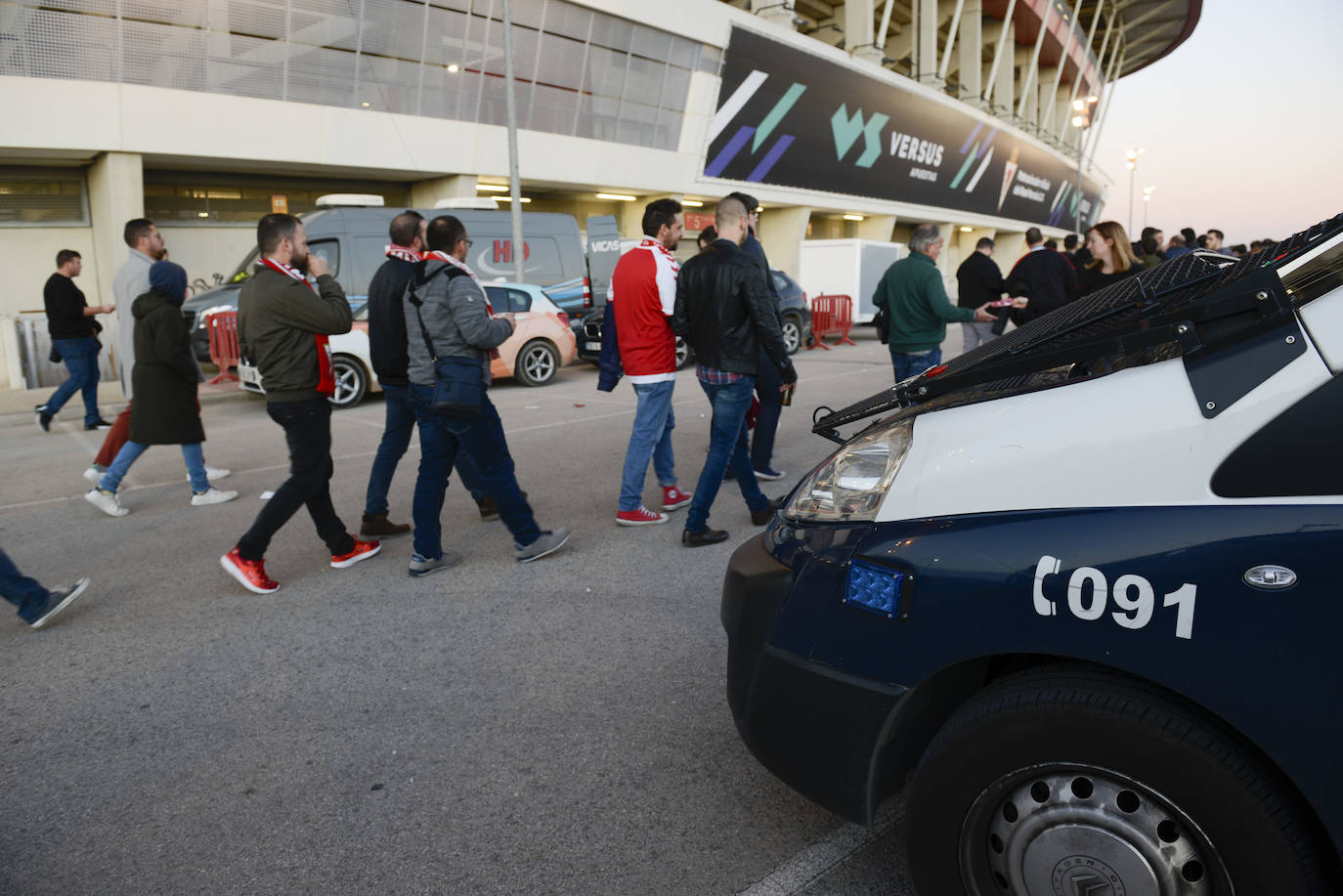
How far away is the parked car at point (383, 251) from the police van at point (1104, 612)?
12.1m

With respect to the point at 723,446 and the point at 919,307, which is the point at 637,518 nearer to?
the point at 723,446

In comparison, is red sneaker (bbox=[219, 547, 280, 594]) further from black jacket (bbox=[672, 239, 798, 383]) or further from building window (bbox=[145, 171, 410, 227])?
building window (bbox=[145, 171, 410, 227])

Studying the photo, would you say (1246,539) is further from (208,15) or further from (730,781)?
(208,15)

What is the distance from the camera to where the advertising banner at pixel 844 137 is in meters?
29.0

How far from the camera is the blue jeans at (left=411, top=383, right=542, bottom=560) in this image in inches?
181

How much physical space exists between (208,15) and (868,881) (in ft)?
67.5

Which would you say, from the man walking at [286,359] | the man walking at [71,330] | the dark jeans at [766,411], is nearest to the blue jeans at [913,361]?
the dark jeans at [766,411]

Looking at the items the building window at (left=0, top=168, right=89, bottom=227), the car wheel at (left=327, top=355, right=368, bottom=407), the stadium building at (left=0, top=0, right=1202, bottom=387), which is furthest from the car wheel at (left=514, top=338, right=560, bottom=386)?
the building window at (left=0, top=168, right=89, bottom=227)

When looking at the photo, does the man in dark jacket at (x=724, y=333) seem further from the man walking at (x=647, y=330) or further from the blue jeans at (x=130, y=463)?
the blue jeans at (x=130, y=463)

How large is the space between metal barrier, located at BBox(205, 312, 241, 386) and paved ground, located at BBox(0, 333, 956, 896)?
679cm

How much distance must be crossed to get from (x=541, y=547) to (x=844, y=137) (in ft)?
105

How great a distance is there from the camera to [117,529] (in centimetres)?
588

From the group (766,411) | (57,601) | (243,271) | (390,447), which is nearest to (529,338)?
(243,271)

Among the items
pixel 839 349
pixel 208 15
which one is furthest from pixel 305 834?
pixel 208 15
